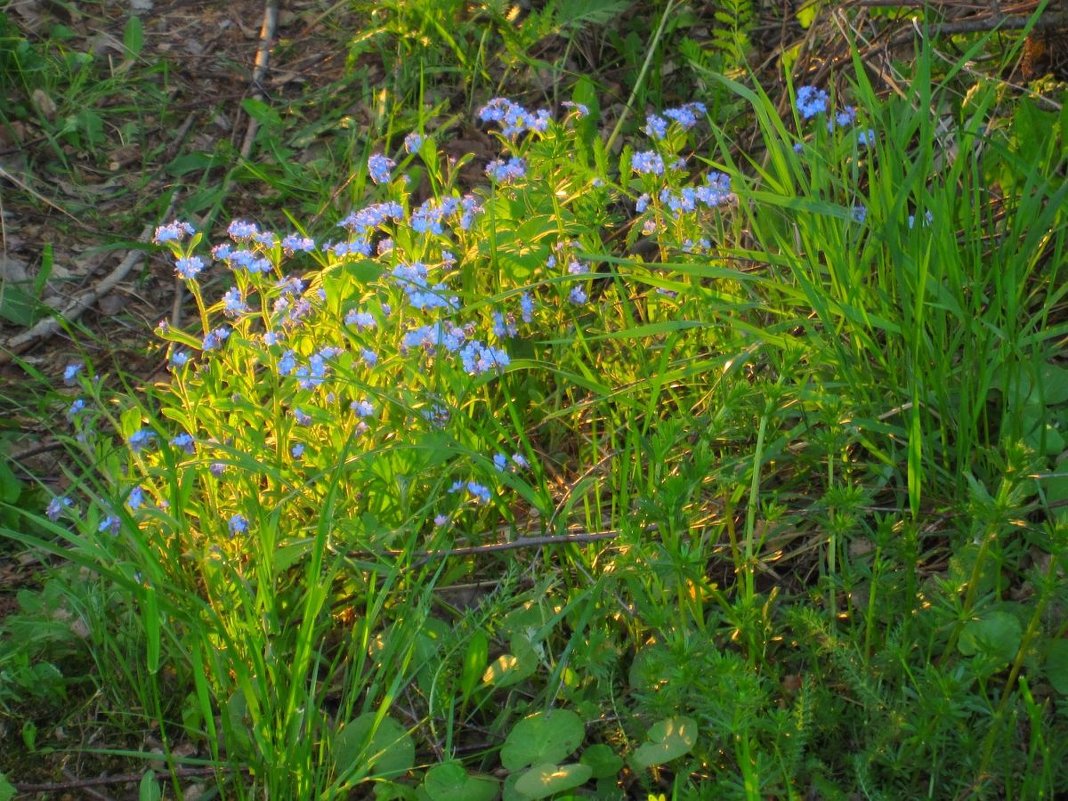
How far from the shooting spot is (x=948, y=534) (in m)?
2.01

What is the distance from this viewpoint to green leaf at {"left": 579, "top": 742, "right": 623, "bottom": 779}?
180 cm

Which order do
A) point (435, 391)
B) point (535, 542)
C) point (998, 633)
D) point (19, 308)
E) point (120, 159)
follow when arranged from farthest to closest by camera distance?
point (120, 159)
point (19, 308)
point (435, 391)
point (535, 542)
point (998, 633)

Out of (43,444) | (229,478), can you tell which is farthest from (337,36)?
(229,478)

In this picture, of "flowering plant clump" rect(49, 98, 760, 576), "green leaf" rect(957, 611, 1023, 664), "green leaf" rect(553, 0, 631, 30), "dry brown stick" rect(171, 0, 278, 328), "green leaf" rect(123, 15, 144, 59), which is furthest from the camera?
"green leaf" rect(123, 15, 144, 59)

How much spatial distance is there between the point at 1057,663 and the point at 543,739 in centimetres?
78

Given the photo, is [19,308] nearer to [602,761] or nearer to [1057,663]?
[602,761]

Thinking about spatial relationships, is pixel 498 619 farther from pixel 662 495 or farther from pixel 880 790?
pixel 880 790

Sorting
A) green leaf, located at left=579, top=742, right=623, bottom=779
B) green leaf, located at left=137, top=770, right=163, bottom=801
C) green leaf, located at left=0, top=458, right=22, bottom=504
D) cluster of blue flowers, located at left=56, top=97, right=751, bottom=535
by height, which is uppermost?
cluster of blue flowers, located at left=56, top=97, right=751, bottom=535

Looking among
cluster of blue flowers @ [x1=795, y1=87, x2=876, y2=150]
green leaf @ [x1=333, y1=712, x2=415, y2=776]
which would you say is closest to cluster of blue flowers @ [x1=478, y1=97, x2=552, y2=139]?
cluster of blue flowers @ [x1=795, y1=87, x2=876, y2=150]

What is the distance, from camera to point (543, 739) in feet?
5.92

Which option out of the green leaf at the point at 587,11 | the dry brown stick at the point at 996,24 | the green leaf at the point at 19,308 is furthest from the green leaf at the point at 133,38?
the dry brown stick at the point at 996,24

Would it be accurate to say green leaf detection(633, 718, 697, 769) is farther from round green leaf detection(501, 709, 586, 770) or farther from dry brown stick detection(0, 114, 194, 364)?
dry brown stick detection(0, 114, 194, 364)

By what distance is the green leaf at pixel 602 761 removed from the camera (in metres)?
1.80

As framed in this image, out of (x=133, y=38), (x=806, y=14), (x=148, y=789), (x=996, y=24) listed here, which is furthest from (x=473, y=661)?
(x=133, y=38)
